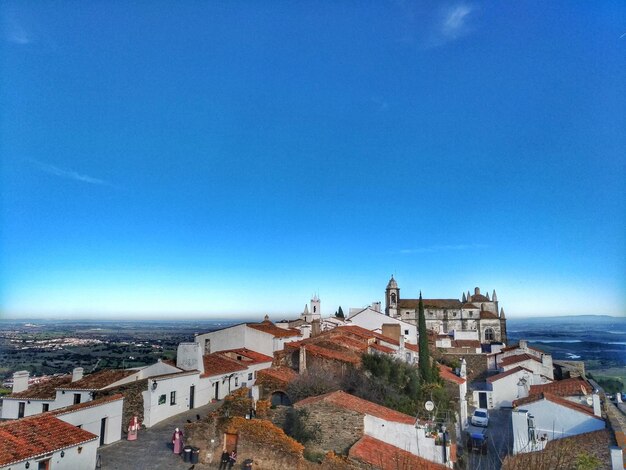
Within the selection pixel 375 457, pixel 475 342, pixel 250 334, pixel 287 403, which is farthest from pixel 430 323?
pixel 375 457

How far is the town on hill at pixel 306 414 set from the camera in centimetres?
1216


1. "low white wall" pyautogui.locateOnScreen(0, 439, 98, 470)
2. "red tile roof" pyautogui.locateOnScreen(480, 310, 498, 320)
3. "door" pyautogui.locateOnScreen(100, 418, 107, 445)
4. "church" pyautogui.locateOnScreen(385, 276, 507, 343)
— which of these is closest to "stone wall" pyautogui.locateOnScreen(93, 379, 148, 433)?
"door" pyautogui.locateOnScreen(100, 418, 107, 445)

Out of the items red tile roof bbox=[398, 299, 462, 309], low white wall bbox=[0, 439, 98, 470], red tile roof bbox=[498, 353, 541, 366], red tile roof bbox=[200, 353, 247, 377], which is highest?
red tile roof bbox=[398, 299, 462, 309]

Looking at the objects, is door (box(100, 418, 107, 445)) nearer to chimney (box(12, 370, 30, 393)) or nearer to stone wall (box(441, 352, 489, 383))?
chimney (box(12, 370, 30, 393))

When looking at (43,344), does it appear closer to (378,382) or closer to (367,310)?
(367,310)

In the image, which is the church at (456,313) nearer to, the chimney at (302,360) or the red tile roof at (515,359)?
the red tile roof at (515,359)

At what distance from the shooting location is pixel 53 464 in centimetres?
1137

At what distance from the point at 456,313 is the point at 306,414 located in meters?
60.6

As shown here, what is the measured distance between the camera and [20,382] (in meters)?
20.1

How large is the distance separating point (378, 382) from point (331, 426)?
6629mm

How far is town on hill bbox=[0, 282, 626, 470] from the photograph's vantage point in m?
12.2

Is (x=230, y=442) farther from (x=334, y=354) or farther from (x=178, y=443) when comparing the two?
(x=334, y=354)

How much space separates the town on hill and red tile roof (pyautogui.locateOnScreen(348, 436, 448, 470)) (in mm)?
52

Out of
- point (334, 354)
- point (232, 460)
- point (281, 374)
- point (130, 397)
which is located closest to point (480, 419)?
point (334, 354)
